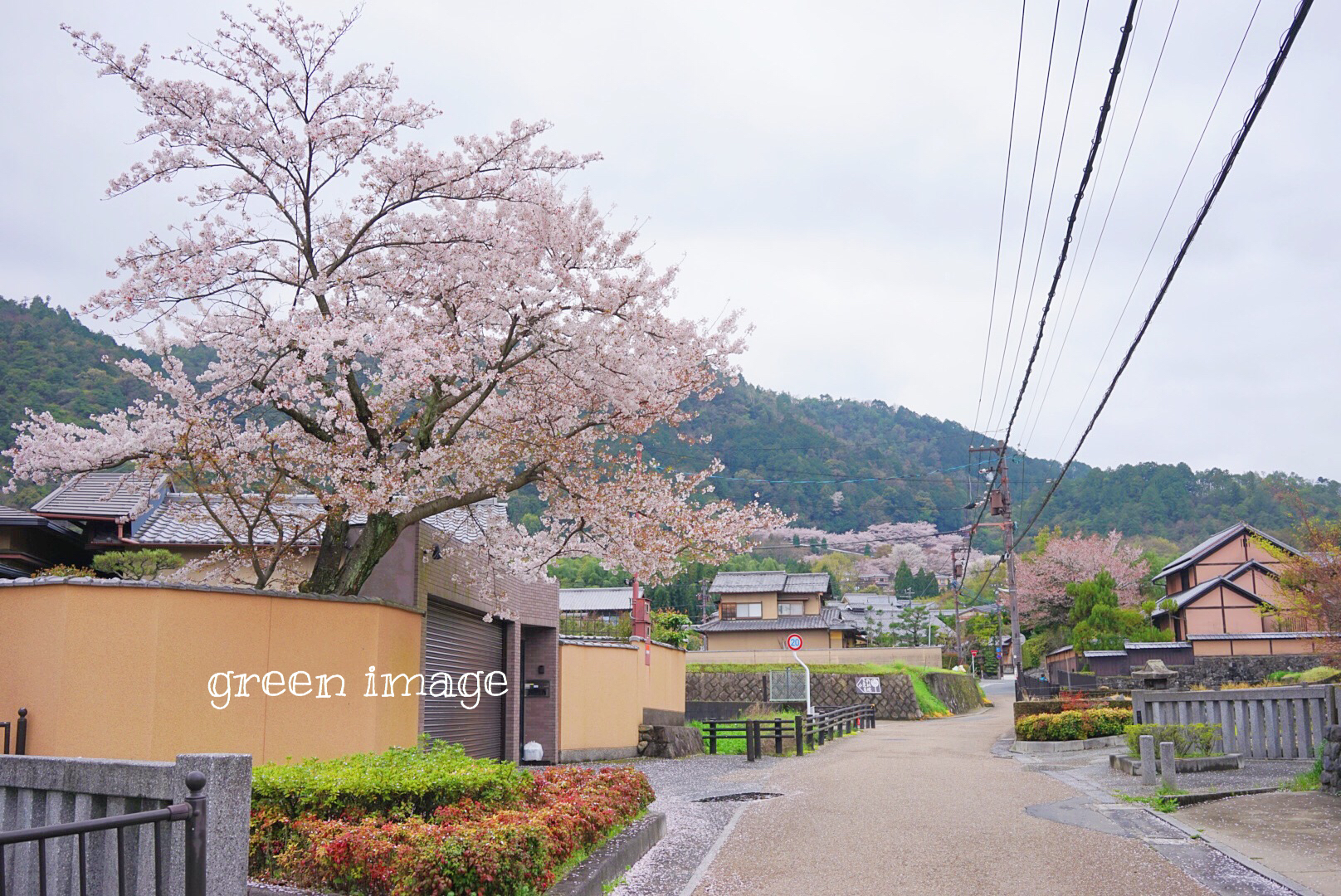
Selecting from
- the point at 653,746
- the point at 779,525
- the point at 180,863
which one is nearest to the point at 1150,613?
the point at 653,746

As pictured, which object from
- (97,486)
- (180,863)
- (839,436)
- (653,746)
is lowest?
(653,746)

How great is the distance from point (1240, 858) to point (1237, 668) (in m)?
37.2

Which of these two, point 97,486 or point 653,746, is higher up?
point 97,486

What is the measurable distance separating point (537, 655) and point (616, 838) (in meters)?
11.8

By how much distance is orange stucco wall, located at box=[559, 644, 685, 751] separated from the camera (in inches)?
826

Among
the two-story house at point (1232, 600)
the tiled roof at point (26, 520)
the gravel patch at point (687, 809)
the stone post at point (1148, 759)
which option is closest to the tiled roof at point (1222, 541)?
the two-story house at point (1232, 600)

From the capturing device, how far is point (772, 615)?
59.9 metres

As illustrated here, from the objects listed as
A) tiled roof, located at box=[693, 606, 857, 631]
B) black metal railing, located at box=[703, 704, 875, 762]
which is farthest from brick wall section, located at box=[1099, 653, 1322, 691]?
tiled roof, located at box=[693, 606, 857, 631]

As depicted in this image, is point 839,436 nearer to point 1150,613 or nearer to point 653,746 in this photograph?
point 1150,613

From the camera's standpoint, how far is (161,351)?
12664 millimetres

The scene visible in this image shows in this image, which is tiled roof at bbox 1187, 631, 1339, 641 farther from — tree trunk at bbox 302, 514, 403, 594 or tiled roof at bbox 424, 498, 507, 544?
tree trunk at bbox 302, 514, 403, 594

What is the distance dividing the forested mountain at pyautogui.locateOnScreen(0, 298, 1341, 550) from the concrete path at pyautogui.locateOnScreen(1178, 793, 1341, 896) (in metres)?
24.5

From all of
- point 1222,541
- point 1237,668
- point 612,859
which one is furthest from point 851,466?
point 612,859

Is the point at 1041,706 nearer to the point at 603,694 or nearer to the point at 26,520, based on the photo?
the point at 603,694
